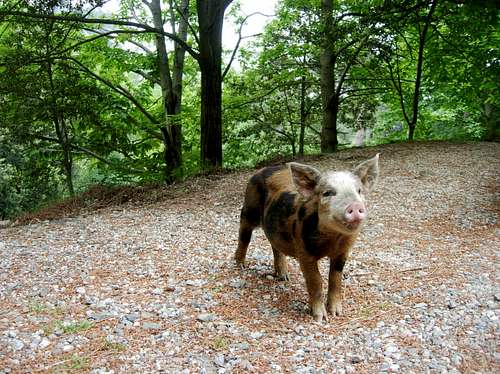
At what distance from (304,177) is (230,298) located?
1.29 m

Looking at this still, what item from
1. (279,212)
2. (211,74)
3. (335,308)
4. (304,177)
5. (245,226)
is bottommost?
(335,308)

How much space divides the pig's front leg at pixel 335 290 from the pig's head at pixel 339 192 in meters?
0.55

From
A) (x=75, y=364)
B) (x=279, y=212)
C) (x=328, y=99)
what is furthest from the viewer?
(x=328, y=99)

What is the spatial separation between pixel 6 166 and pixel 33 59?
8.93 m

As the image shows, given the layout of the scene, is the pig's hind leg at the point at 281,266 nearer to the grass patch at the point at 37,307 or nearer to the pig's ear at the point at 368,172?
the pig's ear at the point at 368,172

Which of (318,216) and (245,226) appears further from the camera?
(245,226)

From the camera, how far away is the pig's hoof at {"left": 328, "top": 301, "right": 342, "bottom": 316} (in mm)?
3902

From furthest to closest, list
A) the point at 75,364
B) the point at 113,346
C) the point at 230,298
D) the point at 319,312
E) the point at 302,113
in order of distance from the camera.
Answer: the point at 302,113 < the point at 230,298 < the point at 319,312 < the point at 113,346 < the point at 75,364

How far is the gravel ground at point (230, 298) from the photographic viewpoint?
3.19 meters

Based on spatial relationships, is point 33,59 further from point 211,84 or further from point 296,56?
point 296,56

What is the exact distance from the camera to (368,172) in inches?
145

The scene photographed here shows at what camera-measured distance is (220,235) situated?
235 inches

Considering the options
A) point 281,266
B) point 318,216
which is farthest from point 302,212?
point 281,266

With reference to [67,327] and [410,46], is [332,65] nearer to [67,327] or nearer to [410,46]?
[410,46]
